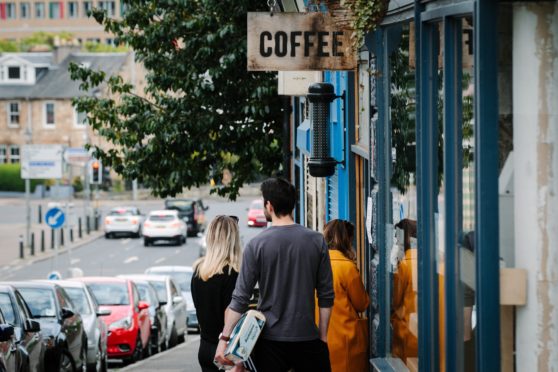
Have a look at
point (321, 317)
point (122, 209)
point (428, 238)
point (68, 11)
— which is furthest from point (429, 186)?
point (68, 11)

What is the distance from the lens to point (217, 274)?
836cm

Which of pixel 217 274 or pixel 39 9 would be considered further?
pixel 39 9

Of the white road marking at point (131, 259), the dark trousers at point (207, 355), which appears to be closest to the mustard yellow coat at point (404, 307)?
the dark trousers at point (207, 355)

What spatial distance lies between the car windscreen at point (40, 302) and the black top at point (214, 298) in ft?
26.7

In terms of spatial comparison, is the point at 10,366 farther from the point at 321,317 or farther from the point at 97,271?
the point at 97,271

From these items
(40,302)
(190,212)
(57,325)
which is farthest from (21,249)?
(57,325)

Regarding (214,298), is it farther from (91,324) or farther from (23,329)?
(91,324)

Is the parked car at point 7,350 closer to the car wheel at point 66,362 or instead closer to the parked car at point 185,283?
the car wheel at point 66,362

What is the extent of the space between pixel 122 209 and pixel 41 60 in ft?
111

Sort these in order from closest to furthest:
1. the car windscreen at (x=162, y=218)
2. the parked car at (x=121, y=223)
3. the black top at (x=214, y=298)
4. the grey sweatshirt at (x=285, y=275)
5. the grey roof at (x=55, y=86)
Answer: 1. the grey sweatshirt at (x=285, y=275)
2. the black top at (x=214, y=298)
3. the car windscreen at (x=162, y=218)
4. the parked car at (x=121, y=223)
5. the grey roof at (x=55, y=86)

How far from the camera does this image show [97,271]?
156ft

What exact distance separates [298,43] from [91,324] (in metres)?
10.4

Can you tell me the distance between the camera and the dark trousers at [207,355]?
27.9 feet

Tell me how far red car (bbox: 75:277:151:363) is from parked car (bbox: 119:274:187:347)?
2.99 meters
